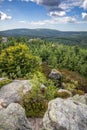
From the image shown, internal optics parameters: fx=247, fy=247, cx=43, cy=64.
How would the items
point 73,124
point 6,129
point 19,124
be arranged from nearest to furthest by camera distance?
1. point 6,129
2. point 19,124
3. point 73,124

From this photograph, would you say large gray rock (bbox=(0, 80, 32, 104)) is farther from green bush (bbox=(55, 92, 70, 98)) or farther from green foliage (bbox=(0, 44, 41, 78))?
green foliage (bbox=(0, 44, 41, 78))

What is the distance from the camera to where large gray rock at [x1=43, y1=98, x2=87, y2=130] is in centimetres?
1866

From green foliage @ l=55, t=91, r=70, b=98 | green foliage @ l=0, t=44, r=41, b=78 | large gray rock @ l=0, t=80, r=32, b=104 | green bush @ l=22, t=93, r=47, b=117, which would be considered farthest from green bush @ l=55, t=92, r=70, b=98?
green foliage @ l=0, t=44, r=41, b=78

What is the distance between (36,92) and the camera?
28.2 metres

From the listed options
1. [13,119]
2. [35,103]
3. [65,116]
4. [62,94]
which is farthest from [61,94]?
[13,119]

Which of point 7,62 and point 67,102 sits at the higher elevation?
point 67,102

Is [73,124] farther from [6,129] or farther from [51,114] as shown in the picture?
[6,129]

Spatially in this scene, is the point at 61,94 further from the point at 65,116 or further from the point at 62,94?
the point at 65,116

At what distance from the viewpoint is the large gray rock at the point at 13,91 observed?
Result: 3002 cm

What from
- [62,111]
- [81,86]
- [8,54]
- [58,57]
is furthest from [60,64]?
[62,111]

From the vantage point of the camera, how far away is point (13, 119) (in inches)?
671

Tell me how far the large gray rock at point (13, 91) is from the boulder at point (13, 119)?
465 inches

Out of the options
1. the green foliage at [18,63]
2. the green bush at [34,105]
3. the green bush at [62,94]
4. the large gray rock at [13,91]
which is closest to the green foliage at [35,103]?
the green bush at [34,105]

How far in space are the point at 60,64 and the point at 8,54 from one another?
6630 centimetres
